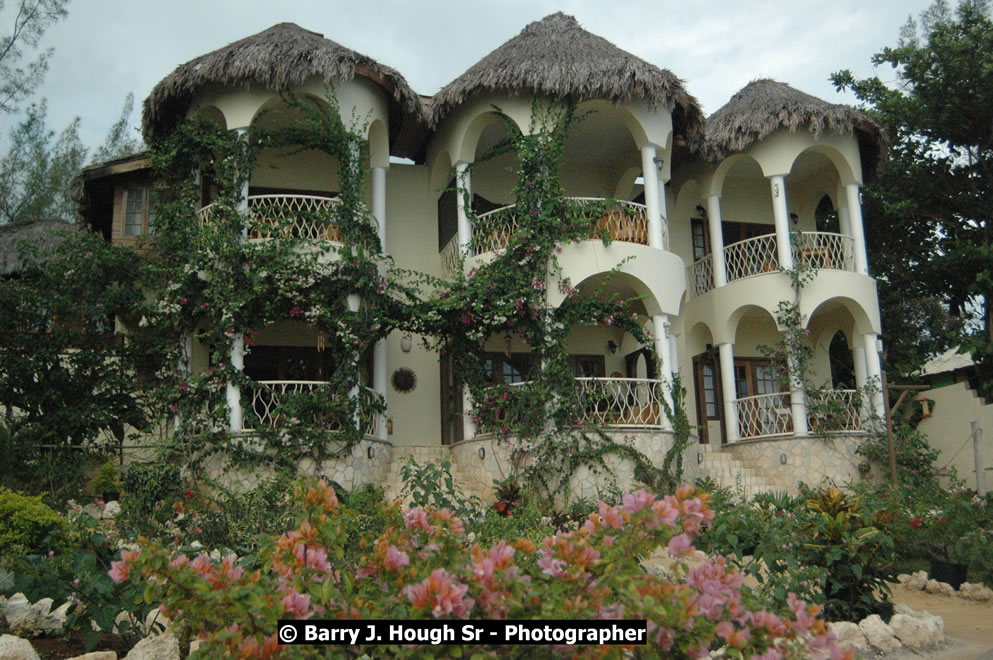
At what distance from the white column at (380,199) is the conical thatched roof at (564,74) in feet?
3.76

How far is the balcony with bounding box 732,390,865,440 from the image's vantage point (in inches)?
557

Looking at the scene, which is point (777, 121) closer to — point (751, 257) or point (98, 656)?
point (751, 257)

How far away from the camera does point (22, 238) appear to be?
16.8 m

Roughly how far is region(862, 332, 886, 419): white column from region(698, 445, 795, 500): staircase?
203 centimetres

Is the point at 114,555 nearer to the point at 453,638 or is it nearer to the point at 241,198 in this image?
the point at 453,638

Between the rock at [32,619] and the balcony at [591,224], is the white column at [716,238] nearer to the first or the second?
the balcony at [591,224]

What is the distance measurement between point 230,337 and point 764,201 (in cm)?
1042

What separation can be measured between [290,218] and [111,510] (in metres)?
4.52

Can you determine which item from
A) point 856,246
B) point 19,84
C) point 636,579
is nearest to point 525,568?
point 636,579

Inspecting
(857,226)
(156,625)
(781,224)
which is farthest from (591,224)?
(156,625)

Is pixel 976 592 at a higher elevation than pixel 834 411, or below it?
below

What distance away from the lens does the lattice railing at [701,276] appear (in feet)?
53.0

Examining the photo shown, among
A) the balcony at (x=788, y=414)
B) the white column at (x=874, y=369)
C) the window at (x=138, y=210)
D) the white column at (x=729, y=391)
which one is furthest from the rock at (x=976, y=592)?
the window at (x=138, y=210)

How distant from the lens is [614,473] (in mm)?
12164
